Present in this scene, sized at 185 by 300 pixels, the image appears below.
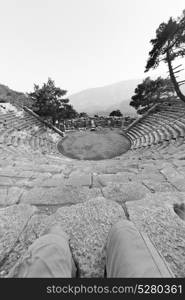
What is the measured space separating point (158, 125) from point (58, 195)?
379 inches

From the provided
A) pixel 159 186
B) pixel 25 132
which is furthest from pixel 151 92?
pixel 159 186

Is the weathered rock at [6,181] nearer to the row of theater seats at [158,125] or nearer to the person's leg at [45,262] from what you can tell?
the person's leg at [45,262]

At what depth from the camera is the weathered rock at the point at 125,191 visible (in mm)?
1792

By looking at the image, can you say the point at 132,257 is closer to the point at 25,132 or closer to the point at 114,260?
the point at 114,260

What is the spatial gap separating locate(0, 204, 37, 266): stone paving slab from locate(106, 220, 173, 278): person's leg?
0.89m

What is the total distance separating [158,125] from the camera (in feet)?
30.5

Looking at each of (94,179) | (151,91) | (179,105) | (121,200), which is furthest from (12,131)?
(179,105)

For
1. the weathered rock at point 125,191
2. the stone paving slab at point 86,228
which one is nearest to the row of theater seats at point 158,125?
the weathered rock at point 125,191

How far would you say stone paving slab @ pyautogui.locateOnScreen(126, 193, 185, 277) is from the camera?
98 cm

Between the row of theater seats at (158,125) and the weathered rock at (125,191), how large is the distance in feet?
19.5

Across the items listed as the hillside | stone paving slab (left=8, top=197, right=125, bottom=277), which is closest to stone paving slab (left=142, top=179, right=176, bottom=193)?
stone paving slab (left=8, top=197, right=125, bottom=277)

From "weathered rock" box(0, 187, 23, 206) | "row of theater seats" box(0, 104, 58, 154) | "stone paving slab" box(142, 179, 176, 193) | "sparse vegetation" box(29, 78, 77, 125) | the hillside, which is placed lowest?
"weathered rock" box(0, 187, 23, 206)

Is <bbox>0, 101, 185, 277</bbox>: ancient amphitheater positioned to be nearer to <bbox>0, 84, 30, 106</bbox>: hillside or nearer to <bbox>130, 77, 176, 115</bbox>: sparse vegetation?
<bbox>130, 77, 176, 115</bbox>: sparse vegetation

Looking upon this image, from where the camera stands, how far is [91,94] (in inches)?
5492
